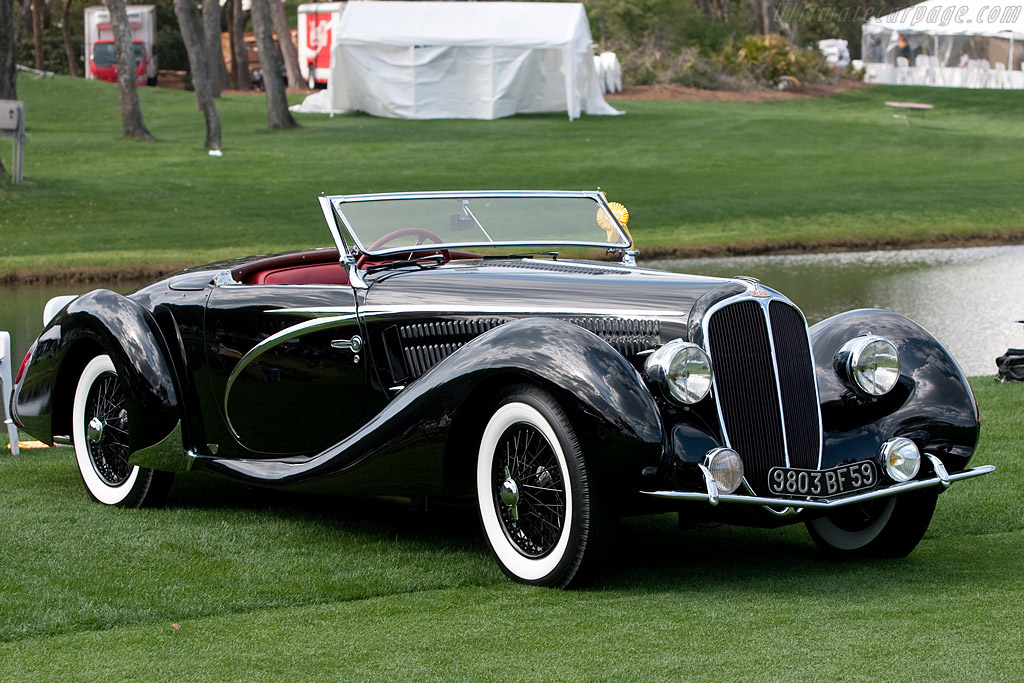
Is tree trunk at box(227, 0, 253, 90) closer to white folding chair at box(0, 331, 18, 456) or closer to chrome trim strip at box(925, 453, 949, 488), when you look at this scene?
white folding chair at box(0, 331, 18, 456)

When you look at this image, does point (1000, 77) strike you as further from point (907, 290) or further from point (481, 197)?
point (481, 197)

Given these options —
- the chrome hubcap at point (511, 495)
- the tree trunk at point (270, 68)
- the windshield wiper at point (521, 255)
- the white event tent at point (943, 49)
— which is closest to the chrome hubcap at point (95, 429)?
the windshield wiper at point (521, 255)

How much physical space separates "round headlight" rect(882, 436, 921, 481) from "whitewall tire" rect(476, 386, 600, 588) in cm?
119

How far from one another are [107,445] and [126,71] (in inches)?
939

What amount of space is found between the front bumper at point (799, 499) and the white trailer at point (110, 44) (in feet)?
163

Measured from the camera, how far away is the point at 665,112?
37.1 meters

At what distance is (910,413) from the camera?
5.14 metres

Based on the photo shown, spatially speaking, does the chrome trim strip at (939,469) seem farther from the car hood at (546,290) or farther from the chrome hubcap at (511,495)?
the chrome hubcap at (511,495)

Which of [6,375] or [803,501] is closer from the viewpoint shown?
[803,501]

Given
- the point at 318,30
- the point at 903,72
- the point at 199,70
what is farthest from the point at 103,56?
the point at 903,72

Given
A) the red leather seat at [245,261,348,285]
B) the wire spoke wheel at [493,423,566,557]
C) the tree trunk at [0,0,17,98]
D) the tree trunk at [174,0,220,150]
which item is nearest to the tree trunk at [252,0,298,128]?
the tree trunk at [174,0,220,150]

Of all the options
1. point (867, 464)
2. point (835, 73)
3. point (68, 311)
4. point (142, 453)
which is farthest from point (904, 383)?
point (835, 73)

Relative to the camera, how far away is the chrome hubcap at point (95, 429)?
260 inches

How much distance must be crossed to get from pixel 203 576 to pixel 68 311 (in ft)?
7.67
